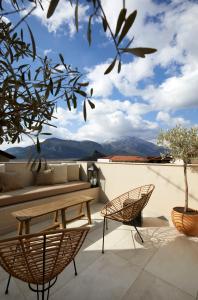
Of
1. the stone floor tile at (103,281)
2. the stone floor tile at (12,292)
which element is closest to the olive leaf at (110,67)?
the stone floor tile at (103,281)

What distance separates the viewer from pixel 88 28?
1.74ft

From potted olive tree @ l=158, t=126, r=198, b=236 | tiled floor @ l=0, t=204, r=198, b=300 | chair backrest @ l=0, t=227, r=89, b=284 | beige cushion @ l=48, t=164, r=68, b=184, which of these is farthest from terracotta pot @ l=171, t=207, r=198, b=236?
beige cushion @ l=48, t=164, r=68, b=184

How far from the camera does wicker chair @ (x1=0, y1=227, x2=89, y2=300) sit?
51.0 inches

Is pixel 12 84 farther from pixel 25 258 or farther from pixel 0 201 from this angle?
pixel 0 201

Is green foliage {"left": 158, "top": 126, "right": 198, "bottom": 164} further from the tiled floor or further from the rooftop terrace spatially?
the tiled floor

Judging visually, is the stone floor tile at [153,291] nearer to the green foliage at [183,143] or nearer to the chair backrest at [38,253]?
the chair backrest at [38,253]

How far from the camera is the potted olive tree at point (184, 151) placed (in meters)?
2.89

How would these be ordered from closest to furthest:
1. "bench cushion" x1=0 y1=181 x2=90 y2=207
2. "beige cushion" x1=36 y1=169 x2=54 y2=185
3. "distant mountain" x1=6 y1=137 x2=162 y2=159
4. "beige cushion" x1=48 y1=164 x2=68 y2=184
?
"distant mountain" x1=6 y1=137 x2=162 y2=159
"bench cushion" x1=0 y1=181 x2=90 y2=207
"beige cushion" x1=36 y1=169 x2=54 y2=185
"beige cushion" x1=48 y1=164 x2=68 y2=184

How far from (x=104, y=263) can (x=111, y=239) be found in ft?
2.06

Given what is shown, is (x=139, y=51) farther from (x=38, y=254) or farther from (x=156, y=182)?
(x=156, y=182)

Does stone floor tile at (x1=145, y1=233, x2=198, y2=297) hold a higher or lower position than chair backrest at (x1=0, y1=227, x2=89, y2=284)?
lower

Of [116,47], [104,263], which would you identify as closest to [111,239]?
[104,263]

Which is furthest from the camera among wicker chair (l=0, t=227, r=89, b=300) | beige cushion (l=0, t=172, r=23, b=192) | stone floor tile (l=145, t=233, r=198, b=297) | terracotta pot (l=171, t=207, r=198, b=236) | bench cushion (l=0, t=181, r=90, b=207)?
beige cushion (l=0, t=172, r=23, b=192)

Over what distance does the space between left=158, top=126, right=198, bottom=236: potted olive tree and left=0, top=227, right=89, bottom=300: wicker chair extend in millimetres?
2122
